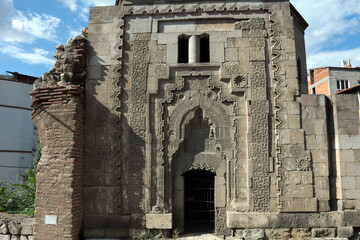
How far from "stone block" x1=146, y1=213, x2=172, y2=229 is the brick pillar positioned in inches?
70.6

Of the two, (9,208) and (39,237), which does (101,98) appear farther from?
(9,208)

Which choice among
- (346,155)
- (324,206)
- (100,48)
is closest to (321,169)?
(346,155)

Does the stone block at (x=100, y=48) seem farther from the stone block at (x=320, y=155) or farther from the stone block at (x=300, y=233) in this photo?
the stone block at (x=300, y=233)

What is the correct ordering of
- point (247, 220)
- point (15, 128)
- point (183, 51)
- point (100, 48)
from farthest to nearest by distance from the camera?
point (15, 128), point (183, 51), point (100, 48), point (247, 220)

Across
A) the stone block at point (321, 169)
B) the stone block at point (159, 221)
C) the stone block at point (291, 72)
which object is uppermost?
the stone block at point (291, 72)

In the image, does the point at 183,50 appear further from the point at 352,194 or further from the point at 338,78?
the point at 338,78

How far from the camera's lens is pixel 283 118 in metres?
7.42

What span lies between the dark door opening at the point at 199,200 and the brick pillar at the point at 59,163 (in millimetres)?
2932

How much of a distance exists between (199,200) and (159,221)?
129 centimetres

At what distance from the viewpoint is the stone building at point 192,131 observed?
710 cm

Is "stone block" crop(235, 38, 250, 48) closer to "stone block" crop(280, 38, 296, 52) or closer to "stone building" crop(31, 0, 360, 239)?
"stone building" crop(31, 0, 360, 239)

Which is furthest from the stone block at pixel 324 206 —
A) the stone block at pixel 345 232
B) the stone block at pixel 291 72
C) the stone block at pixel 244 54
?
the stone block at pixel 244 54

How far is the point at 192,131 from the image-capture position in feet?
25.5

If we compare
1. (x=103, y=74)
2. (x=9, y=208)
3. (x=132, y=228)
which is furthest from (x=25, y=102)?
(x=132, y=228)
